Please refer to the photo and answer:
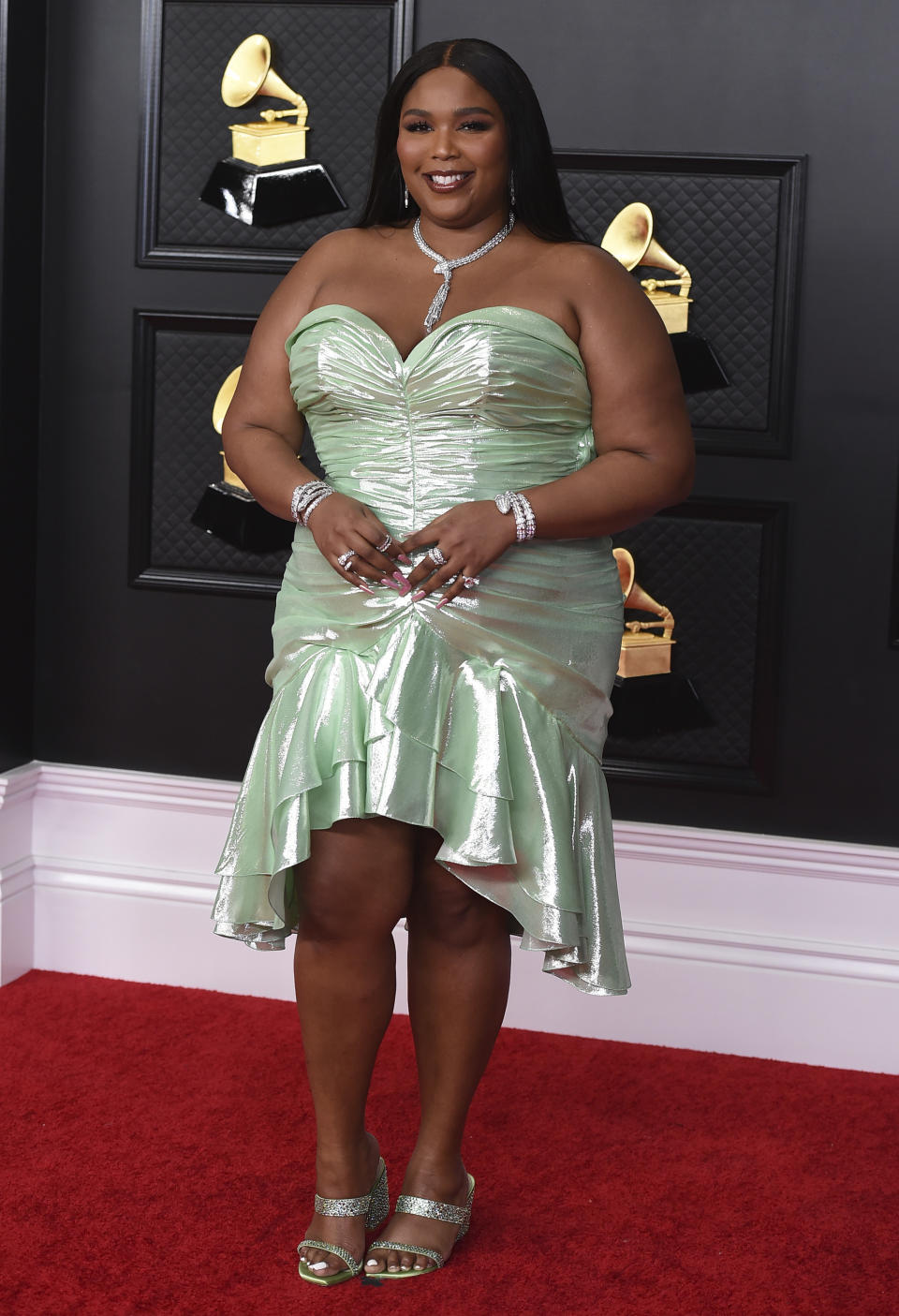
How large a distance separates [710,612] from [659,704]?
0.75 feet

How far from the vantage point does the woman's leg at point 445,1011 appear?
2.14 metres

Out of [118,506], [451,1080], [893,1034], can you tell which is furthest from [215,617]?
[893,1034]

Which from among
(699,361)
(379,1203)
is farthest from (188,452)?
(379,1203)

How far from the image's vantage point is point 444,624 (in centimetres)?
209

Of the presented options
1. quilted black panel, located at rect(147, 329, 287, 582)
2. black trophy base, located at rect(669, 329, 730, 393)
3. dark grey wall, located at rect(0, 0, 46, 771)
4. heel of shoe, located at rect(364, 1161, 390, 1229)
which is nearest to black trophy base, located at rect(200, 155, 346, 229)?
quilted black panel, located at rect(147, 329, 287, 582)

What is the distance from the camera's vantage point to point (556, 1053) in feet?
9.98

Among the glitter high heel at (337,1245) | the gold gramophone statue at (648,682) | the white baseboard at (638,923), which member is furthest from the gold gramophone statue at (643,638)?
the glitter high heel at (337,1245)

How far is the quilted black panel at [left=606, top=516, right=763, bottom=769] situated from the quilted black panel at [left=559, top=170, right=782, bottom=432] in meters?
0.24

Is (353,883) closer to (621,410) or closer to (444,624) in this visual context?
(444,624)

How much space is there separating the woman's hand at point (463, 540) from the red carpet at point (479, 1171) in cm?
104

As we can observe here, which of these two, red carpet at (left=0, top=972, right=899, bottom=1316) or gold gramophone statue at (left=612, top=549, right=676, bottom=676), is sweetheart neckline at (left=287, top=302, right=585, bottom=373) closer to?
gold gramophone statue at (left=612, top=549, right=676, bottom=676)

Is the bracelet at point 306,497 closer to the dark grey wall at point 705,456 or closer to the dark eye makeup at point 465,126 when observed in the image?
the dark eye makeup at point 465,126

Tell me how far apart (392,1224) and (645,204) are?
2.03 metres

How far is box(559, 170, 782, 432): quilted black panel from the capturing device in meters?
2.94
